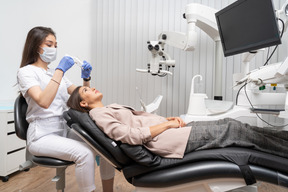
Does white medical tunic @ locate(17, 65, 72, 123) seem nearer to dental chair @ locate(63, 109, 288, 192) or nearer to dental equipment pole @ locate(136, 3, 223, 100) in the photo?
dental chair @ locate(63, 109, 288, 192)

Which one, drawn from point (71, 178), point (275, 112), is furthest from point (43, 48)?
point (275, 112)

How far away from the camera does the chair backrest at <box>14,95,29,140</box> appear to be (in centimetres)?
120

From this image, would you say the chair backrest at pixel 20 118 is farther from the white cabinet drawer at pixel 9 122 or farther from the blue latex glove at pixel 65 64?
the white cabinet drawer at pixel 9 122

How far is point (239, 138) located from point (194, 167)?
0.94ft

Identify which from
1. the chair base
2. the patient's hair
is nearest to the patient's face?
the patient's hair

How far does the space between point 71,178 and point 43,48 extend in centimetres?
120

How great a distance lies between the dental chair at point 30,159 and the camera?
1.08 m

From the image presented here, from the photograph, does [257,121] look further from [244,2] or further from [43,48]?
[43,48]

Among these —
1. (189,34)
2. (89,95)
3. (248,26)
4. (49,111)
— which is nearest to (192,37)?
(189,34)

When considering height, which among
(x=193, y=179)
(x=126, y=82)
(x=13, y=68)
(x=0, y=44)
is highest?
(x=0, y=44)

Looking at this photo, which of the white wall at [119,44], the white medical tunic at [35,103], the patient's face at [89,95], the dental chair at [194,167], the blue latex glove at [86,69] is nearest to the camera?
the dental chair at [194,167]

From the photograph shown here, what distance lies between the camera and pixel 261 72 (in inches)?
48.8

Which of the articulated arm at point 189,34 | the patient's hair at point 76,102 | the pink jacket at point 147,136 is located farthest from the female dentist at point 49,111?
the articulated arm at point 189,34

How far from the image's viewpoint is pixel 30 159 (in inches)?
48.8
